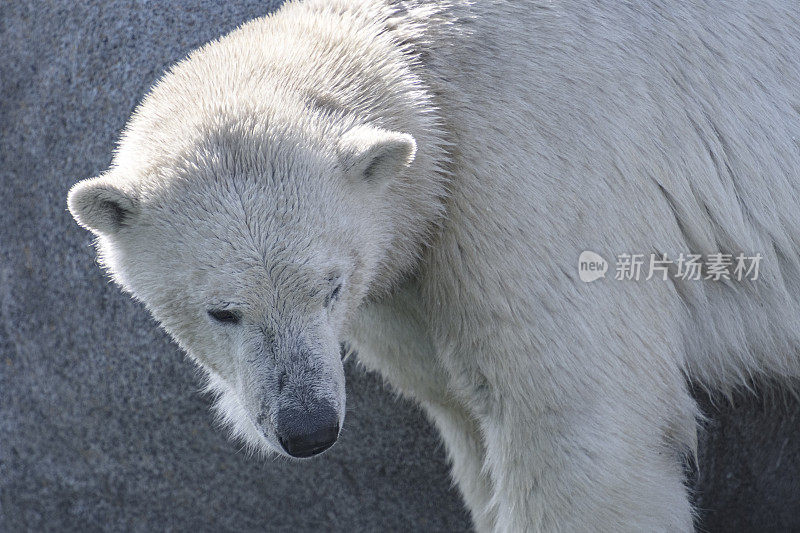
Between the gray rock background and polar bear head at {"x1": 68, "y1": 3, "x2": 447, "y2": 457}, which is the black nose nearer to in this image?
polar bear head at {"x1": 68, "y1": 3, "x2": 447, "y2": 457}

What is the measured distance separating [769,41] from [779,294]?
2.69ft

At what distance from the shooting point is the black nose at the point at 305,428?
2062 mm

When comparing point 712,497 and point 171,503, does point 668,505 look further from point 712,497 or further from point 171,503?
point 171,503

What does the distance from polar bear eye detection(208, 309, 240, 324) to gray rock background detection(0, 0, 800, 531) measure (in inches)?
50.5

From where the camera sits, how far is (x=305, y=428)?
2.06 meters

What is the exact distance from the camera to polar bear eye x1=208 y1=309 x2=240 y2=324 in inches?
83.1

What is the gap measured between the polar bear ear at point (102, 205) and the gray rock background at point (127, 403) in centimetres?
126

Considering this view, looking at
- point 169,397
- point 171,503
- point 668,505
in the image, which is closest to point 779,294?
point 668,505

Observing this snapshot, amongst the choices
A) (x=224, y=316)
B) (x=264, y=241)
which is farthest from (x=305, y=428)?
(x=264, y=241)

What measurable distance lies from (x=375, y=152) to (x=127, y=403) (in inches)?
75.3

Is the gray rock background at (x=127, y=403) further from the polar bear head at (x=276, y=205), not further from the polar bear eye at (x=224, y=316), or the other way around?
the polar bear eye at (x=224, y=316)

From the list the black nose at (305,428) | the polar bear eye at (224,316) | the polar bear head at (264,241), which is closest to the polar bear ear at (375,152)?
the polar bear head at (264,241)

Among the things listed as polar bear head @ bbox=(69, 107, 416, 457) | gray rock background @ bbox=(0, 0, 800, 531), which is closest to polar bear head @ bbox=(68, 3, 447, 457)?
polar bear head @ bbox=(69, 107, 416, 457)

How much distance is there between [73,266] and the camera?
341cm
